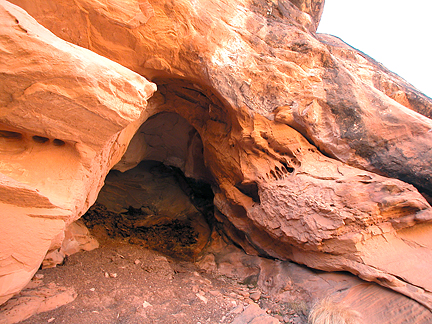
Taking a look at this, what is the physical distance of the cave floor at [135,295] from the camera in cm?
230

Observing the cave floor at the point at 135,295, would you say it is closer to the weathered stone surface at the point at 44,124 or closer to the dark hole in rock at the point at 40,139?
the weathered stone surface at the point at 44,124

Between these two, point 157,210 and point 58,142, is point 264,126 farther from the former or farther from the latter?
point 157,210

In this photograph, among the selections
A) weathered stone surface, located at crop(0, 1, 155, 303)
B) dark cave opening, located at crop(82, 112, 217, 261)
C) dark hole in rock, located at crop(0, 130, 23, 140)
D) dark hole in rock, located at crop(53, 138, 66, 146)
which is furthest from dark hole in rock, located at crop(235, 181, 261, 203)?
dark hole in rock, located at crop(0, 130, 23, 140)

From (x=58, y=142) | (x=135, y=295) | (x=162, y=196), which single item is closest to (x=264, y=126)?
(x=58, y=142)

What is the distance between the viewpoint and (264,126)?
3.66 m

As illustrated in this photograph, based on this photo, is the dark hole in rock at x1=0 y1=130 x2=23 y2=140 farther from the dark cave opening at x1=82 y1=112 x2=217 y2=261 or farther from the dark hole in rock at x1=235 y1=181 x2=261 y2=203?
the dark hole in rock at x1=235 y1=181 x2=261 y2=203

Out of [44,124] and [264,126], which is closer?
[44,124]

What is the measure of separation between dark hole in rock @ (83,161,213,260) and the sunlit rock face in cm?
110

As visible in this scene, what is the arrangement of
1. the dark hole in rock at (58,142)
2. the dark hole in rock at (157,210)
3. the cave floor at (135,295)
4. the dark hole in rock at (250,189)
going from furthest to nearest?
the dark hole in rock at (157,210), the dark hole in rock at (250,189), the dark hole in rock at (58,142), the cave floor at (135,295)

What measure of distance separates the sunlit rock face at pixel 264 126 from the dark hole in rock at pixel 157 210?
1103 mm

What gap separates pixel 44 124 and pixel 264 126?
103 inches

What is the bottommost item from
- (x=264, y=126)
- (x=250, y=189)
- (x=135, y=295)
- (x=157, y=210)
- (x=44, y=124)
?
(x=157, y=210)

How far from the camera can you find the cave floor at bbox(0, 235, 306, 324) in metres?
2.30

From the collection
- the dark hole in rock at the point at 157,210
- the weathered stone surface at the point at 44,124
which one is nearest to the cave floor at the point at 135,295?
the weathered stone surface at the point at 44,124
